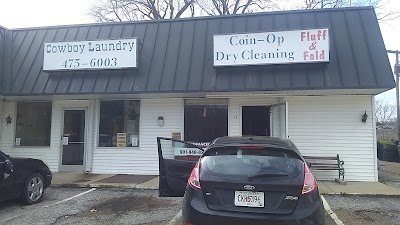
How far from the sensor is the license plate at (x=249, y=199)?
404 centimetres

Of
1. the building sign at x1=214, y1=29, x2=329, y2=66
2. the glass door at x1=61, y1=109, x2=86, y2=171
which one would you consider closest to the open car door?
the building sign at x1=214, y1=29, x2=329, y2=66

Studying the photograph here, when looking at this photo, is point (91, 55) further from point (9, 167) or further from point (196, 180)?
point (196, 180)

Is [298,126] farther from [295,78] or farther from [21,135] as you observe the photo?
[21,135]

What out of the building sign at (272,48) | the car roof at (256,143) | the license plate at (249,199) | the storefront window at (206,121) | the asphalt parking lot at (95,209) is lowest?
the asphalt parking lot at (95,209)

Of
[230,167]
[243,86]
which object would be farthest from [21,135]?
[230,167]

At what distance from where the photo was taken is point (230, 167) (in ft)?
14.1

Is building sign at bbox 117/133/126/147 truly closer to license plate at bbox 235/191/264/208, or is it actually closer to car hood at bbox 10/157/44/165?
car hood at bbox 10/157/44/165

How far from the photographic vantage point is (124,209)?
23.6 ft

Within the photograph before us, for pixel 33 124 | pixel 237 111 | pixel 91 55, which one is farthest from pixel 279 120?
pixel 33 124

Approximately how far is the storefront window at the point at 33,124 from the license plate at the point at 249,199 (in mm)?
10617

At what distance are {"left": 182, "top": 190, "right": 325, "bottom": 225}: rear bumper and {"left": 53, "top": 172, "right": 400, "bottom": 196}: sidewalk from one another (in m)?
5.27

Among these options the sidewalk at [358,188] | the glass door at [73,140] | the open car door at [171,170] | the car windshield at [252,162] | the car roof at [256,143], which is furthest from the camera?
the glass door at [73,140]

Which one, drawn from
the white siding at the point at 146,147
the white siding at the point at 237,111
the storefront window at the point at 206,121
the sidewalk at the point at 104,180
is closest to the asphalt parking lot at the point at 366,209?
the white siding at the point at 237,111

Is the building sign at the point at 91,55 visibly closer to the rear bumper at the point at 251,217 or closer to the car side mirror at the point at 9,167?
the car side mirror at the point at 9,167
